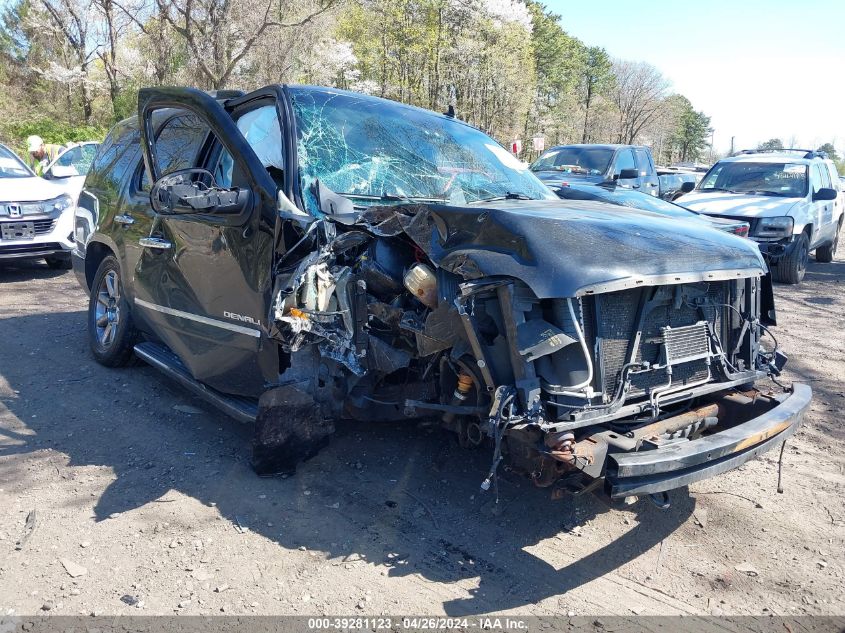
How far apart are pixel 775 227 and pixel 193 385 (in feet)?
28.1

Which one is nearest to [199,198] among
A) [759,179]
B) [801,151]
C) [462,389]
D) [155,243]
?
[155,243]

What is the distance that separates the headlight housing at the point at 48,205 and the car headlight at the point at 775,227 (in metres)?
9.80

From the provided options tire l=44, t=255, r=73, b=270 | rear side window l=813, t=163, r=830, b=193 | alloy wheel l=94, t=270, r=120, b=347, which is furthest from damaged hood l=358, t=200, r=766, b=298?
rear side window l=813, t=163, r=830, b=193

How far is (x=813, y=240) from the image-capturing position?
412 inches

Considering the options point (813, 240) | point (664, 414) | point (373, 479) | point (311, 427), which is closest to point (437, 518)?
point (373, 479)

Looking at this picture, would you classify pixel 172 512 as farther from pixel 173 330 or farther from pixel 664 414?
pixel 664 414

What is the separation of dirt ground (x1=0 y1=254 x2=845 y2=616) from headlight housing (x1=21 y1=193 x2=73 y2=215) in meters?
5.19

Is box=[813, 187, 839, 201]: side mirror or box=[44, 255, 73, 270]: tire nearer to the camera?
box=[44, 255, 73, 270]: tire

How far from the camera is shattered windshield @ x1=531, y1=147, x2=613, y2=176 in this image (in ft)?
37.3

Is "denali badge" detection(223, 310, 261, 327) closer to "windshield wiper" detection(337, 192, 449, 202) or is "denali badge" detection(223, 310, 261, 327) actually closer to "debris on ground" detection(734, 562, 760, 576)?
"windshield wiper" detection(337, 192, 449, 202)

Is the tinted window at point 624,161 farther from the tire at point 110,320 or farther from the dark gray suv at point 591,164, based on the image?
the tire at point 110,320

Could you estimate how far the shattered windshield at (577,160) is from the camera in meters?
11.4

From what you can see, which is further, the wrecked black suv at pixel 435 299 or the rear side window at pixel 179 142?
the rear side window at pixel 179 142

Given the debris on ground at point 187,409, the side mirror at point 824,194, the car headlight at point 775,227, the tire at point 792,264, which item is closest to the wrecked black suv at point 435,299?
the debris on ground at point 187,409
